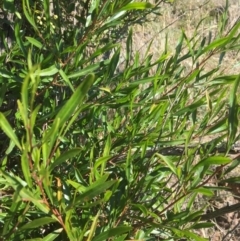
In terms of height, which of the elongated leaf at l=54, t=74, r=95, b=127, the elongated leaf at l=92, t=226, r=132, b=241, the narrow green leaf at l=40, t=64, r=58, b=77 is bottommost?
the elongated leaf at l=92, t=226, r=132, b=241

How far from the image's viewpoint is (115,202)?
1082 mm

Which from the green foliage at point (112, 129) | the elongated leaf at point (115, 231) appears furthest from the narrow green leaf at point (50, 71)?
the elongated leaf at point (115, 231)

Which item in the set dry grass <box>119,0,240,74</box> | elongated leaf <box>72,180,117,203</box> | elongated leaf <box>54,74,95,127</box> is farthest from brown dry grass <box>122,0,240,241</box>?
elongated leaf <box>54,74,95,127</box>

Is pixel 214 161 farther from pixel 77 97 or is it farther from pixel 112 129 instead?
pixel 112 129

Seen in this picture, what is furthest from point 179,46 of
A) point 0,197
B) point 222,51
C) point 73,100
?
point 73,100

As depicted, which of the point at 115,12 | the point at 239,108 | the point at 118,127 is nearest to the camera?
the point at 239,108

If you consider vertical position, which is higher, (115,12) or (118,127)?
(115,12)

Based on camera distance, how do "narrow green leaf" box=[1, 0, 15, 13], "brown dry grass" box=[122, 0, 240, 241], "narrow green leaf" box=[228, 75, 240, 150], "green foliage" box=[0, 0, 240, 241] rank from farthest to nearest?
1. "brown dry grass" box=[122, 0, 240, 241]
2. "narrow green leaf" box=[1, 0, 15, 13]
3. "green foliage" box=[0, 0, 240, 241]
4. "narrow green leaf" box=[228, 75, 240, 150]

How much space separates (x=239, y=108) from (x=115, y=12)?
1.02ft

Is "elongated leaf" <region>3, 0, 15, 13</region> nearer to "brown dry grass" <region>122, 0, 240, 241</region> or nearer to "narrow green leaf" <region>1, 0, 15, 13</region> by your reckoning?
"narrow green leaf" <region>1, 0, 15, 13</region>

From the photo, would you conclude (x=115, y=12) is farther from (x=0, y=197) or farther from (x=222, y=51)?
(x=0, y=197)

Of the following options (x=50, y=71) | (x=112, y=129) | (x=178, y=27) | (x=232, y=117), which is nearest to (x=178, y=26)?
(x=178, y=27)

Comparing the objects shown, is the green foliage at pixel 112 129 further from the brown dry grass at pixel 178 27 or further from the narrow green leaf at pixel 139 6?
the brown dry grass at pixel 178 27

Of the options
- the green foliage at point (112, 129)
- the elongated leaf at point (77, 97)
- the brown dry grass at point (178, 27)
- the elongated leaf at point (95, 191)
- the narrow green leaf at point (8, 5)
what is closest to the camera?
the elongated leaf at point (77, 97)
